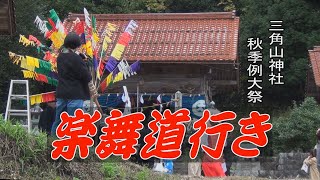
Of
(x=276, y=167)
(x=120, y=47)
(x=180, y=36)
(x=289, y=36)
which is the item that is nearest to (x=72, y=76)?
(x=120, y=47)

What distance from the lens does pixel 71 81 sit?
23.1ft

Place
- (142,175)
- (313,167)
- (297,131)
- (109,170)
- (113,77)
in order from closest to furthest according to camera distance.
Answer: (109,170) → (142,175) → (313,167) → (113,77) → (297,131)

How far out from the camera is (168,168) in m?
10.3

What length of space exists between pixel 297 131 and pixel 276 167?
1.44 m

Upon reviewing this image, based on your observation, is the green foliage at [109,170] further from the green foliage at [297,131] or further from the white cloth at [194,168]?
the green foliage at [297,131]

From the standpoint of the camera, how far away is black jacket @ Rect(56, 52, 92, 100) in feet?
22.9

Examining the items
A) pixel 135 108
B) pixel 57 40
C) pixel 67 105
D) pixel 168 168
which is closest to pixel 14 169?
pixel 67 105

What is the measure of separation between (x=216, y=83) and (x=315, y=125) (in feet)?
12.6

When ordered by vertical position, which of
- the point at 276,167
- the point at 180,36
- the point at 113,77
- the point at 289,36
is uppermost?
the point at 289,36

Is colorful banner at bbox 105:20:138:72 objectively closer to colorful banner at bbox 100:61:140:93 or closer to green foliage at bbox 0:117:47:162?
colorful banner at bbox 100:61:140:93

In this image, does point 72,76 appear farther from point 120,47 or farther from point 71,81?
point 120,47

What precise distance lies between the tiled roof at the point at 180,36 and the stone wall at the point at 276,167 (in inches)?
111

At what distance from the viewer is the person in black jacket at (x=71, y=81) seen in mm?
6984

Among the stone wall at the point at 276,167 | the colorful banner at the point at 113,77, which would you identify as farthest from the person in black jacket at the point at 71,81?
the stone wall at the point at 276,167
